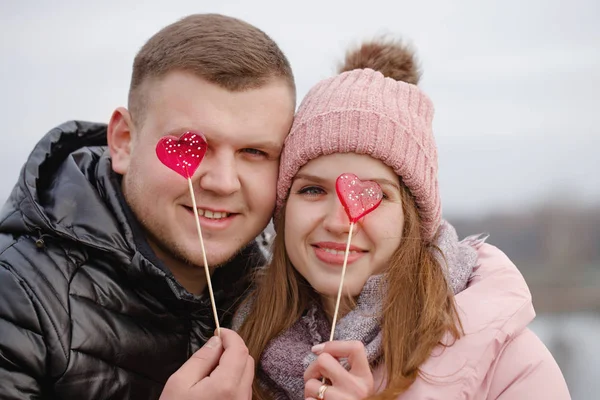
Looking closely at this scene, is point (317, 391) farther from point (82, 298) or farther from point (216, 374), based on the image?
point (82, 298)

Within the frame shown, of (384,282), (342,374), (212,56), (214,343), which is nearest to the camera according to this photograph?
(342,374)

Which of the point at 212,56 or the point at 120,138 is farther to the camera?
the point at 120,138

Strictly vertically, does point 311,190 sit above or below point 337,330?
above

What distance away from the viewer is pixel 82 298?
7.32 feet

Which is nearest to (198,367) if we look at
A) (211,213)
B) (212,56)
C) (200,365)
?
(200,365)

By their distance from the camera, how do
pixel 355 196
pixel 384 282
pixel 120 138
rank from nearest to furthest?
Result: pixel 355 196, pixel 384 282, pixel 120 138

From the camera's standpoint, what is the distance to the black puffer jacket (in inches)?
82.3

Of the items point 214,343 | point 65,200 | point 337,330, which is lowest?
point 337,330

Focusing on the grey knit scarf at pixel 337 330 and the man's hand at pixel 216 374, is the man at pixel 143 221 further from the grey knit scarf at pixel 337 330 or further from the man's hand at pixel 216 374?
the man's hand at pixel 216 374

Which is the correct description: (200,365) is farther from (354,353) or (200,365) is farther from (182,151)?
(182,151)

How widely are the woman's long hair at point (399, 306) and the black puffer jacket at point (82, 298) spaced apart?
0.74ft

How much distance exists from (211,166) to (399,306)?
813 millimetres

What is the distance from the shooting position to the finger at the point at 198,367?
187cm

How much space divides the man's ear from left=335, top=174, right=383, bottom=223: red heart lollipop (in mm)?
895
